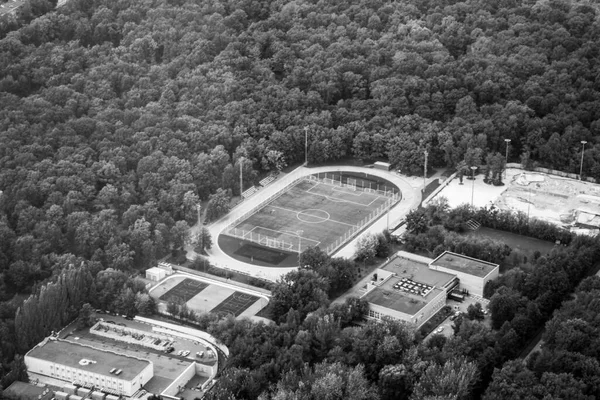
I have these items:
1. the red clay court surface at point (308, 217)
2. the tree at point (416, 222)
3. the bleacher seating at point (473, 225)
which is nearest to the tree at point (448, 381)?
the tree at point (416, 222)

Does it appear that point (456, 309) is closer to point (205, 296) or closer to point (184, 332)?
point (205, 296)

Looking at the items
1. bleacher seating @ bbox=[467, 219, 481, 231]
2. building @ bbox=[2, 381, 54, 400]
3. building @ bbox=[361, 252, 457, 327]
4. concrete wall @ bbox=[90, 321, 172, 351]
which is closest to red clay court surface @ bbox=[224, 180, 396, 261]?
building @ bbox=[361, 252, 457, 327]

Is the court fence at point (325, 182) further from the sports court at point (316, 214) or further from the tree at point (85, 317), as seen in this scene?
the tree at point (85, 317)

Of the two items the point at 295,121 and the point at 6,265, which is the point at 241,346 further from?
the point at 295,121

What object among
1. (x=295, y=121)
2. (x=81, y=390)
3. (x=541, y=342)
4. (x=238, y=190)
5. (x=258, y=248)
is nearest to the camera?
(x=81, y=390)

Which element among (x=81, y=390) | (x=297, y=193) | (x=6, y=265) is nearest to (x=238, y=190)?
(x=297, y=193)

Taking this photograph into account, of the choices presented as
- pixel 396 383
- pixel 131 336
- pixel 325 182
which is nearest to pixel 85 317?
pixel 131 336
